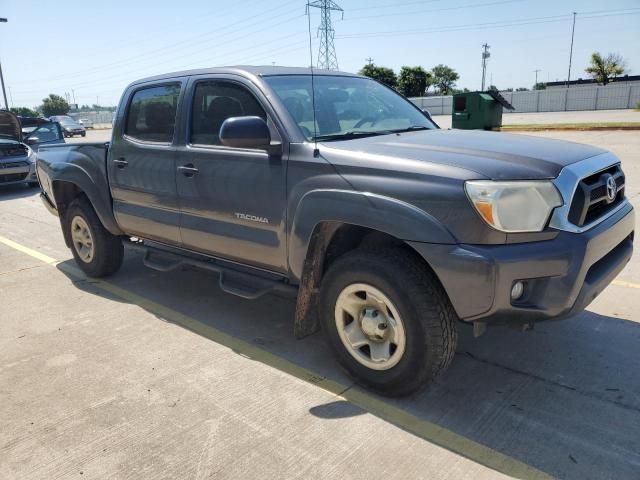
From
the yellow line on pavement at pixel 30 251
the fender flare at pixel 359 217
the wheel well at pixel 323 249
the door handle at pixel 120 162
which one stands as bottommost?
the yellow line on pavement at pixel 30 251

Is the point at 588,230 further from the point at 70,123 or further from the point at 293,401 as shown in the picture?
the point at 70,123

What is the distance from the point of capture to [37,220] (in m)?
8.88

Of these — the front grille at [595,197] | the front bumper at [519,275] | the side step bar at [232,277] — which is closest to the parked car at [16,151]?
the side step bar at [232,277]

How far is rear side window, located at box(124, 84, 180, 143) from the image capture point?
422cm

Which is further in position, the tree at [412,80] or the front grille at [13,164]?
the tree at [412,80]

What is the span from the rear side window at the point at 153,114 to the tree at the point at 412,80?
53455 mm

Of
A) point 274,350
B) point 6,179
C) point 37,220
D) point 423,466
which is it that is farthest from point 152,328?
point 6,179

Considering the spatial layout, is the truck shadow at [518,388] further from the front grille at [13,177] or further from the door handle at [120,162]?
the front grille at [13,177]

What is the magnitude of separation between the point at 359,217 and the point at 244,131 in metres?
0.89

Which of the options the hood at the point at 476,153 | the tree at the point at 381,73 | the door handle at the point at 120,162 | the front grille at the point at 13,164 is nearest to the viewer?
the hood at the point at 476,153

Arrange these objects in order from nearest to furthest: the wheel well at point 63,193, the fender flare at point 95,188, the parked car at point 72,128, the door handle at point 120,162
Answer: the door handle at point 120,162 < the fender flare at point 95,188 < the wheel well at point 63,193 < the parked car at point 72,128

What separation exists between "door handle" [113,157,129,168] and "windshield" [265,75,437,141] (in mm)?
1690

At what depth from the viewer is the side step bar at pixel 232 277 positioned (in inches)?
143

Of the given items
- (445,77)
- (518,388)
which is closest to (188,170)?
(518,388)
